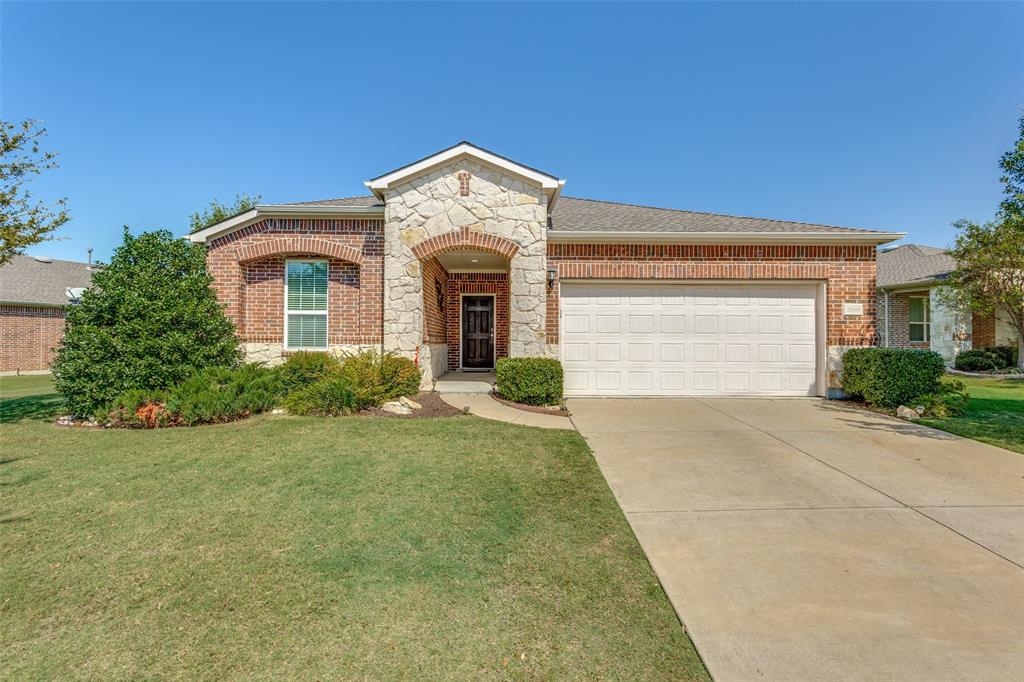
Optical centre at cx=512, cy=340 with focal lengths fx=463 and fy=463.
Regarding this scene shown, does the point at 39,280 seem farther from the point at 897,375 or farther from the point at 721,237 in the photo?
the point at 897,375

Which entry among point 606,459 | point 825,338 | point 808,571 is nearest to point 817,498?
point 808,571

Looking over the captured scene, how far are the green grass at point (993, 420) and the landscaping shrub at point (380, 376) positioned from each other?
8747 millimetres

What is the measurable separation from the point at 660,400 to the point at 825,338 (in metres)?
3.87

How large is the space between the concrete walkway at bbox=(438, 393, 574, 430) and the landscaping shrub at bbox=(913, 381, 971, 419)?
6.32 meters

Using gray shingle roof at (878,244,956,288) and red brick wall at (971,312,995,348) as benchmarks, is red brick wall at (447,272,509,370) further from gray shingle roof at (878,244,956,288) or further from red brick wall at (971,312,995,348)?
red brick wall at (971,312,995,348)

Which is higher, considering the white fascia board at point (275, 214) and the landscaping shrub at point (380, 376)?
the white fascia board at point (275, 214)

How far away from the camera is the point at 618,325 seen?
10117 millimetres

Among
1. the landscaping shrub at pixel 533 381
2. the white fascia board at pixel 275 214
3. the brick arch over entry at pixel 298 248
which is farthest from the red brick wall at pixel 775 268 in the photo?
the brick arch over entry at pixel 298 248

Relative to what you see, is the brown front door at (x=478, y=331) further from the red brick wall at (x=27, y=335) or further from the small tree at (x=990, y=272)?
the red brick wall at (x=27, y=335)

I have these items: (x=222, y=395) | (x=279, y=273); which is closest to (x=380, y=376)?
(x=222, y=395)

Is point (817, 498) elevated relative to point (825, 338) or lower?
lower

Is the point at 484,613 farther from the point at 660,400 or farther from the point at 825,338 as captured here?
the point at 825,338

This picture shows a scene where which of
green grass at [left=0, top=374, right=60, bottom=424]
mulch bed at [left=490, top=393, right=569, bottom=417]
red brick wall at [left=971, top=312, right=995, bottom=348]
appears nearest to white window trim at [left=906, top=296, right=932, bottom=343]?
red brick wall at [left=971, top=312, right=995, bottom=348]

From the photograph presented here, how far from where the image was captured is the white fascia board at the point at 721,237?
960 cm
